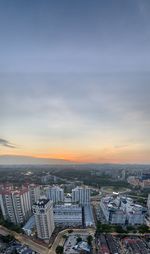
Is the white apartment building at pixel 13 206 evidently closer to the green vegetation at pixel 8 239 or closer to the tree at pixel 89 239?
the green vegetation at pixel 8 239

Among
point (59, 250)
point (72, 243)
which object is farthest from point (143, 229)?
point (59, 250)

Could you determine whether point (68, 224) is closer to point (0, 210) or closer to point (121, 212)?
point (121, 212)

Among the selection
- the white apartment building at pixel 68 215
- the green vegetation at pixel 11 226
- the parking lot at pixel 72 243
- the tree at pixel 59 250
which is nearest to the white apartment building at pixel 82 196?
the white apartment building at pixel 68 215

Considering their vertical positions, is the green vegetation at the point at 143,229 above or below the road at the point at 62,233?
above

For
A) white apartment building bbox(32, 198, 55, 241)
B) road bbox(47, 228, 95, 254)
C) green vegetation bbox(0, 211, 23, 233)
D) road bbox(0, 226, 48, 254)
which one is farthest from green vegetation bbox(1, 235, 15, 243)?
road bbox(47, 228, 95, 254)

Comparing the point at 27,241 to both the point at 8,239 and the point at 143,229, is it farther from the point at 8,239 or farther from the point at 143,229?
the point at 143,229

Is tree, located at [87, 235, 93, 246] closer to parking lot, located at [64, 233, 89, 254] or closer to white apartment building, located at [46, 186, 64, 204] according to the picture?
parking lot, located at [64, 233, 89, 254]
